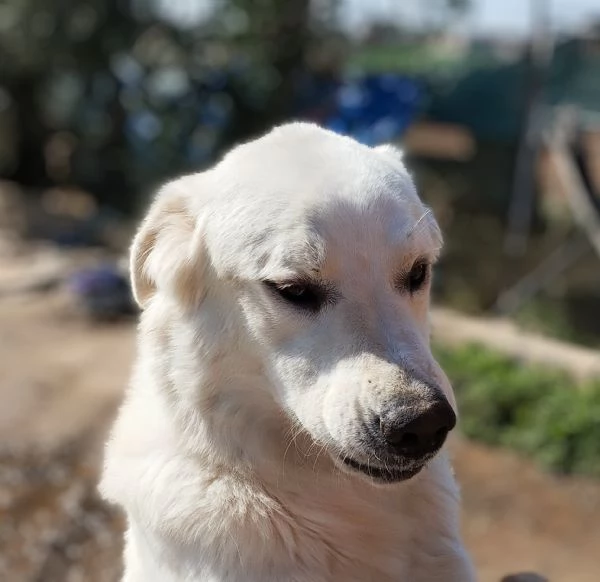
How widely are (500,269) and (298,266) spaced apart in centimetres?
761

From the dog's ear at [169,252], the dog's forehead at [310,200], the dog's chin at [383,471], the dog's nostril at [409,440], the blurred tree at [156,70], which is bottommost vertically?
the blurred tree at [156,70]

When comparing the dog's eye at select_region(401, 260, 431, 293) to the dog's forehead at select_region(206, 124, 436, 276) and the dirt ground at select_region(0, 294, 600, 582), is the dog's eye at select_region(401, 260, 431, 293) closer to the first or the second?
the dog's forehead at select_region(206, 124, 436, 276)

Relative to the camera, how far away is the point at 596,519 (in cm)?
484

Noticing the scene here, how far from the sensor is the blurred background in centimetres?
501

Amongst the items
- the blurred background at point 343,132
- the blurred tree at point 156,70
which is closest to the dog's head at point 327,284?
the blurred background at point 343,132

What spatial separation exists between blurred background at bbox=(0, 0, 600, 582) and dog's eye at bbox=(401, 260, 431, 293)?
9.51 ft

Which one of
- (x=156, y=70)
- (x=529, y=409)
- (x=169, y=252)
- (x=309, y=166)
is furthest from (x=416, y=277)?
(x=156, y=70)

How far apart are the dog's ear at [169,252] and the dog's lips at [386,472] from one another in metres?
0.59

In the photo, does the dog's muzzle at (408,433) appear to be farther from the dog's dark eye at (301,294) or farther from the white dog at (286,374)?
the dog's dark eye at (301,294)

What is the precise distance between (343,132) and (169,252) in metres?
6.13

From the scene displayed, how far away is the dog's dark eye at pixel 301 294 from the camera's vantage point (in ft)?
6.44

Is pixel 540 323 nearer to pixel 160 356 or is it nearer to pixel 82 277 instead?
pixel 82 277

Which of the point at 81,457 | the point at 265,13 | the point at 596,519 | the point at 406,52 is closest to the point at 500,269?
the point at 406,52

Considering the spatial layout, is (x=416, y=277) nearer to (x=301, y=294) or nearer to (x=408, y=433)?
(x=301, y=294)
